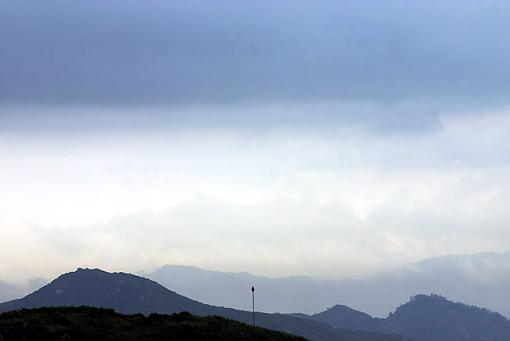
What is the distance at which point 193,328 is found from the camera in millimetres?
113125

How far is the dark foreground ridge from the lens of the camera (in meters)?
106

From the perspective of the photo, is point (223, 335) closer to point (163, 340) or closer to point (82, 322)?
point (163, 340)

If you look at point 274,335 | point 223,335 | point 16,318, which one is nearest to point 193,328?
point 223,335

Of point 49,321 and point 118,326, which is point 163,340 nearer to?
point 118,326

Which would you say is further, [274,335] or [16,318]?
[274,335]

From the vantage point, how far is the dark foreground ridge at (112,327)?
10569cm

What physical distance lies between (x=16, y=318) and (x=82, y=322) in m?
9.17

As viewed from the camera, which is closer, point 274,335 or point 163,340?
point 163,340

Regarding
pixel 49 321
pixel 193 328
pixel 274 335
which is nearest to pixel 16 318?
pixel 49 321

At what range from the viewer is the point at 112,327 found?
113 m

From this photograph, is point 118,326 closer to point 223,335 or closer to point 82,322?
point 82,322

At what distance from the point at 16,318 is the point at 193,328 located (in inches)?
972

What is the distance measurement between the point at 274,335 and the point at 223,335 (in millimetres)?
9561

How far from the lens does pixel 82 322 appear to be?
11325 cm
